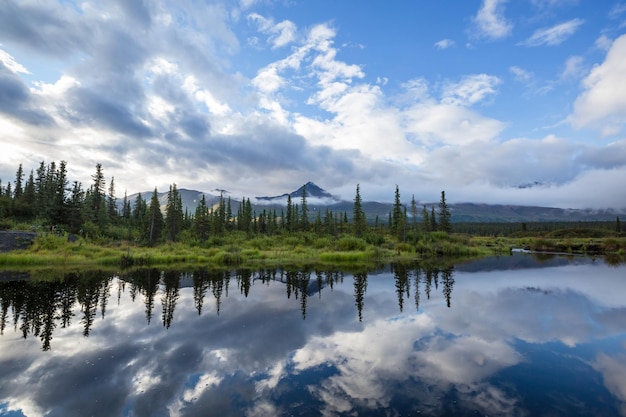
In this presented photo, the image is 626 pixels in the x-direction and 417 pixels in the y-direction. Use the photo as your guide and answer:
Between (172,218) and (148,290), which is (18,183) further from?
(148,290)

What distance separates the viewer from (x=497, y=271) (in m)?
37.0

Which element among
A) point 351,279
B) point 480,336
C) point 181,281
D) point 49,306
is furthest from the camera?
point 351,279

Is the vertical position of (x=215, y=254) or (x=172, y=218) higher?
(x=172, y=218)

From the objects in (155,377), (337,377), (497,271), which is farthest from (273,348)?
(497,271)

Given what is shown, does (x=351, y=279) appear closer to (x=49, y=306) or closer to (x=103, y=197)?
(x=49, y=306)

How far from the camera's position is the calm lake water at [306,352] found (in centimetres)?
829

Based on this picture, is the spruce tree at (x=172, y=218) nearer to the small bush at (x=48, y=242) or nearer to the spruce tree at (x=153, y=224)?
the spruce tree at (x=153, y=224)

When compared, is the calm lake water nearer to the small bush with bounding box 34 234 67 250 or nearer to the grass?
the grass

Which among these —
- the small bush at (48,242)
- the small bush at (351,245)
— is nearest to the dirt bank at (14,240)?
the small bush at (48,242)

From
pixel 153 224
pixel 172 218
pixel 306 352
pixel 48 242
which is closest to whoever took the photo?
pixel 306 352

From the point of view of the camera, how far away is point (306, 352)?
11953 mm

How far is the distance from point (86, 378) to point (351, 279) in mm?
22916

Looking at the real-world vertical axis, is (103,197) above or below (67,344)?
above

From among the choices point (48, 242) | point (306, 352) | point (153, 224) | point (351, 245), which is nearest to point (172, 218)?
point (153, 224)
